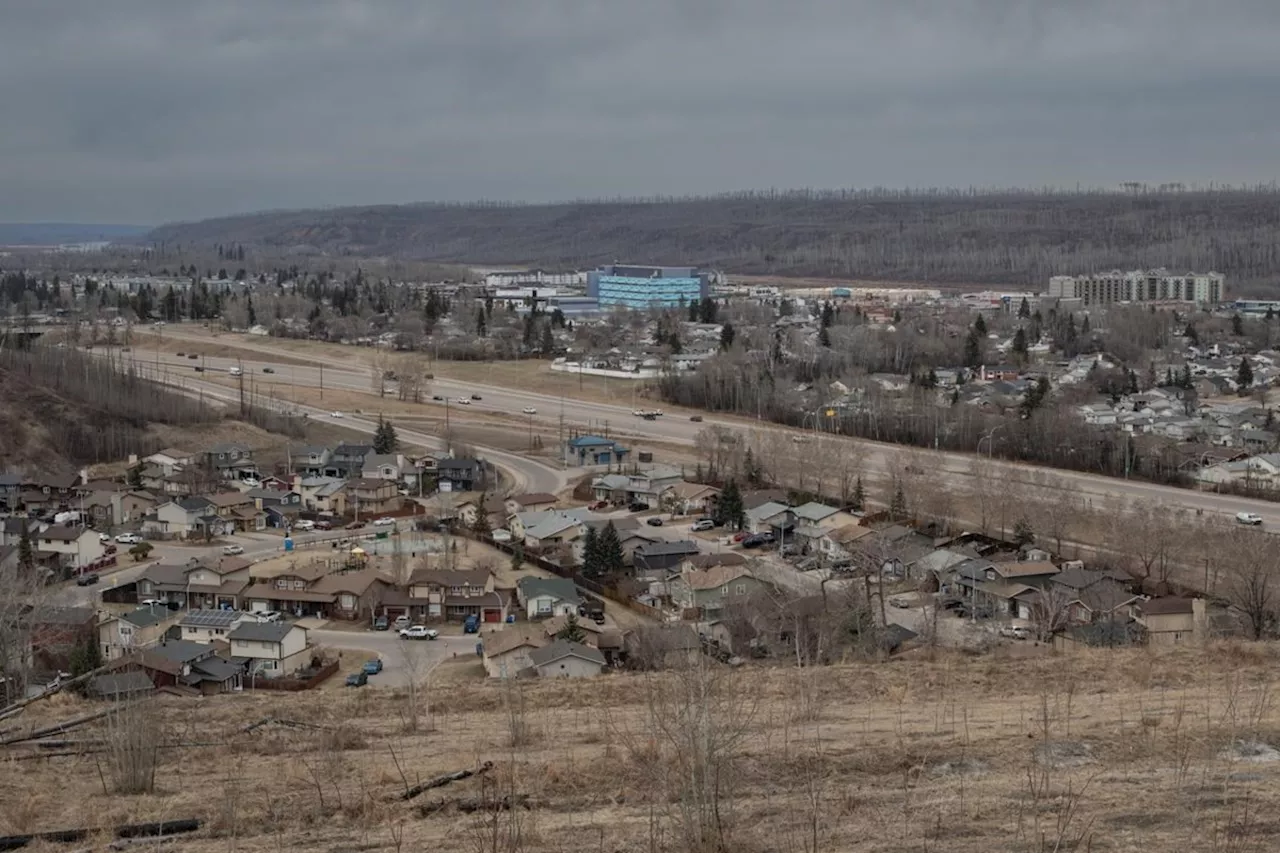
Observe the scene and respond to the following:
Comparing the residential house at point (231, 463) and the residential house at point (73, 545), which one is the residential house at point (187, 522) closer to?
the residential house at point (73, 545)

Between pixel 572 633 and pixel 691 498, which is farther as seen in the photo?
pixel 691 498

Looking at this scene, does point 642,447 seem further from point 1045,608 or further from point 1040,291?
point 1040,291

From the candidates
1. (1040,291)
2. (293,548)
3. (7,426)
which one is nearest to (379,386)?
(7,426)

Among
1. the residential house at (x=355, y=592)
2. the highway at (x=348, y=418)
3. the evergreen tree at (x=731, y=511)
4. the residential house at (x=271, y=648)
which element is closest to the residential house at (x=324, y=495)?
the highway at (x=348, y=418)

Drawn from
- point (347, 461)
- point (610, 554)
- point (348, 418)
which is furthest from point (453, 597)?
point (348, 418)

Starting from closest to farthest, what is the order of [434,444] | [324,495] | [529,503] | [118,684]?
[118,684]
[529,503]
[324,495]
[434,444]

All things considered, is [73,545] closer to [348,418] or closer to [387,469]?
[387,469]

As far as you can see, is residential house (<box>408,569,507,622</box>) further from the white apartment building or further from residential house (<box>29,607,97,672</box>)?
the white apartment building
